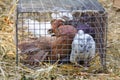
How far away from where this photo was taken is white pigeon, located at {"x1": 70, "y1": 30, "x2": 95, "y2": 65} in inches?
136

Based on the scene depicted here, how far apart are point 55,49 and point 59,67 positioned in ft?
0.58

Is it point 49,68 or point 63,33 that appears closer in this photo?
point 49,68

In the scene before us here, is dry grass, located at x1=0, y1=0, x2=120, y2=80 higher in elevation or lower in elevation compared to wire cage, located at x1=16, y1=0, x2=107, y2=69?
lower

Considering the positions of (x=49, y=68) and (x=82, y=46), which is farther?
(x=82, y=46)

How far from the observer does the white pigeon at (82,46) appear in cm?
345

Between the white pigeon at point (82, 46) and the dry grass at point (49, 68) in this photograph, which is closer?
the dry grass at point (49, 68)

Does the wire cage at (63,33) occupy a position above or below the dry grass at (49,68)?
above

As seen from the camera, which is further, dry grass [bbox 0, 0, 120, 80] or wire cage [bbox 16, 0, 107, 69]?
wire cage [bbox 16, 0, 107, 69]

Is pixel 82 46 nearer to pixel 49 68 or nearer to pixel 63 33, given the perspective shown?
pixel 63 33

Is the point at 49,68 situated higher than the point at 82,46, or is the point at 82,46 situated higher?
Result: the point at 82,46

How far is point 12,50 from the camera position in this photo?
3879 mm

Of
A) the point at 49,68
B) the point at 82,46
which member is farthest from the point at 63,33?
the point at 49,68

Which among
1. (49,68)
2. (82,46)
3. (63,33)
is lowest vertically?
(49,68)

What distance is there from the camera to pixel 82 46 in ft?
11.3
